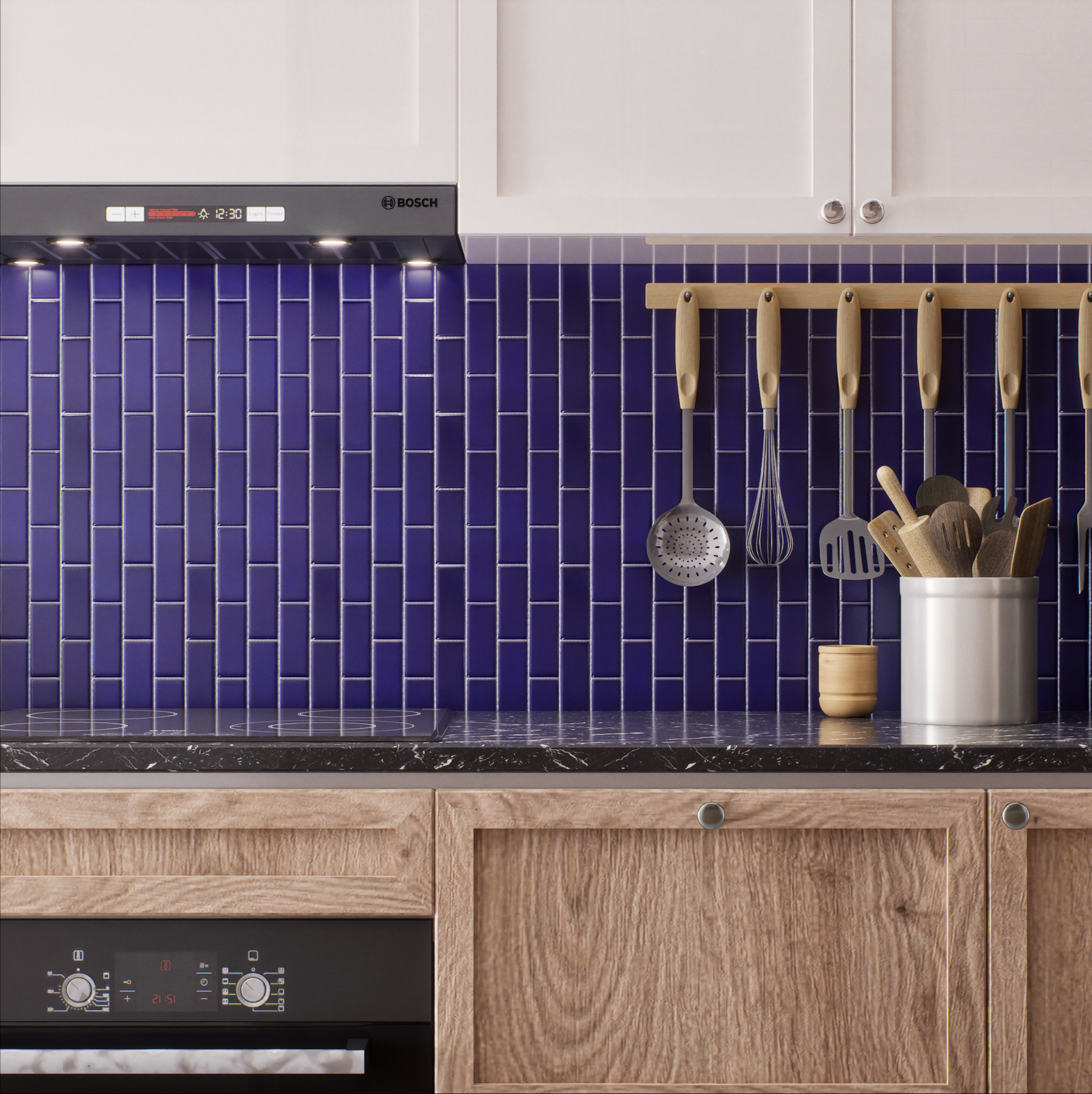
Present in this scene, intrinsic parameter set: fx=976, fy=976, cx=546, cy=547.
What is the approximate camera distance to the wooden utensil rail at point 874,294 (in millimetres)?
1695

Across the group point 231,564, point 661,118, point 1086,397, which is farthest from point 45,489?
point 1086,397

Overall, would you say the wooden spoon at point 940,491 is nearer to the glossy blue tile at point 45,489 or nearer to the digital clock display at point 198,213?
the digital clock display at point 198,213

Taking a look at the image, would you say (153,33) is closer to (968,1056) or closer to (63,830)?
(63,830)

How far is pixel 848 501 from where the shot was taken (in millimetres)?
1699

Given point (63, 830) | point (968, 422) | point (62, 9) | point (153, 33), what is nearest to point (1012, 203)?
point (968, 422)

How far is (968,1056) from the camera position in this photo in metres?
1.18

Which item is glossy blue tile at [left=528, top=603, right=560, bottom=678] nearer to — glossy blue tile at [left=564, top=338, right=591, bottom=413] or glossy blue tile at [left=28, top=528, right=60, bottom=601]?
glossy blue tile at [left=564, top=338, right=591, bottom=413]

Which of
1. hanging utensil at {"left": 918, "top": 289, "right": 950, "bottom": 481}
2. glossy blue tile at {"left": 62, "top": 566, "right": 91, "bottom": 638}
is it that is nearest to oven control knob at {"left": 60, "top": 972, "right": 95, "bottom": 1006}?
glossy blue tile at {"left": 62, "top": 566, "right": 91, "bottom": 638}

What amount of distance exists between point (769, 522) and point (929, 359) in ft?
1.29

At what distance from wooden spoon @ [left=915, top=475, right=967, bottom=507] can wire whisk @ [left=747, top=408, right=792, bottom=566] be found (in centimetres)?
23

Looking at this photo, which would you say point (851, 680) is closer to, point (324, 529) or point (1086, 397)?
point (1086, 397)

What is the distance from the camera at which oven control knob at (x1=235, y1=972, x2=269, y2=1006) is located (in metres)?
1.20

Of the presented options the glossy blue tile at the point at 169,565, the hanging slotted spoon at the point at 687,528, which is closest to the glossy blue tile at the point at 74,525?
the glossy blue tile at the point at 169,565

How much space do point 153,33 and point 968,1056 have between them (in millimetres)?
1762
